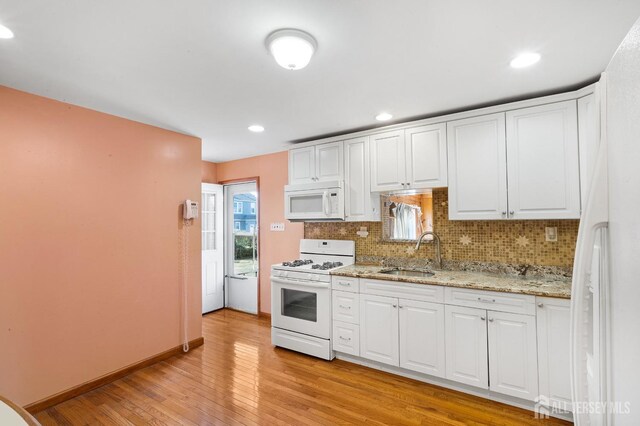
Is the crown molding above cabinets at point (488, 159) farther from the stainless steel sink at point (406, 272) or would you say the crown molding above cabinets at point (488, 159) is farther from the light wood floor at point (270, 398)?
the light wood floor at point (270, 398)

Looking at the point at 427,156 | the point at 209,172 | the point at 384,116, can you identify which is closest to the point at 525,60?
the point at 427,156

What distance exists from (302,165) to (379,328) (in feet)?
6.62

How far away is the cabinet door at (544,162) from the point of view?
7.64ft

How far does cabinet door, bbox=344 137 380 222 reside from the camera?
10.7 feet

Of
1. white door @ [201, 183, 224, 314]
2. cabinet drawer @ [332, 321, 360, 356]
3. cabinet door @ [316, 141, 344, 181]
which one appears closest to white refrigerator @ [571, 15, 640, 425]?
cabinet drawer @ [332, 321, 360, 356]

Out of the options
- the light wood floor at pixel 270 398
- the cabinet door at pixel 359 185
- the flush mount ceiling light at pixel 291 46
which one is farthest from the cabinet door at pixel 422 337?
the flush mount ceiling light at pixel 291 46

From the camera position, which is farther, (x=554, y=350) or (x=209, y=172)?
(x=209, y=172)

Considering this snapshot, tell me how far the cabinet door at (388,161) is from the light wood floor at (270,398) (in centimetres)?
181

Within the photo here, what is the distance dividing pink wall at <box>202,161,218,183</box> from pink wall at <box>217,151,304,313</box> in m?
0.72

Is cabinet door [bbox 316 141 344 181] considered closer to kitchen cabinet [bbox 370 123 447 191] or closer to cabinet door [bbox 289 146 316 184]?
cabinet door [bbox 289 146 316 184]

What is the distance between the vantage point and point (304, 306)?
3307 mm

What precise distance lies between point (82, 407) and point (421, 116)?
375 cm

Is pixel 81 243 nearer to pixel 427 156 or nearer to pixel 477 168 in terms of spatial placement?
pixel 427 156

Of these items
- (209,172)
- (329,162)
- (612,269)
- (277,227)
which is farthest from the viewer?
(209,172)
